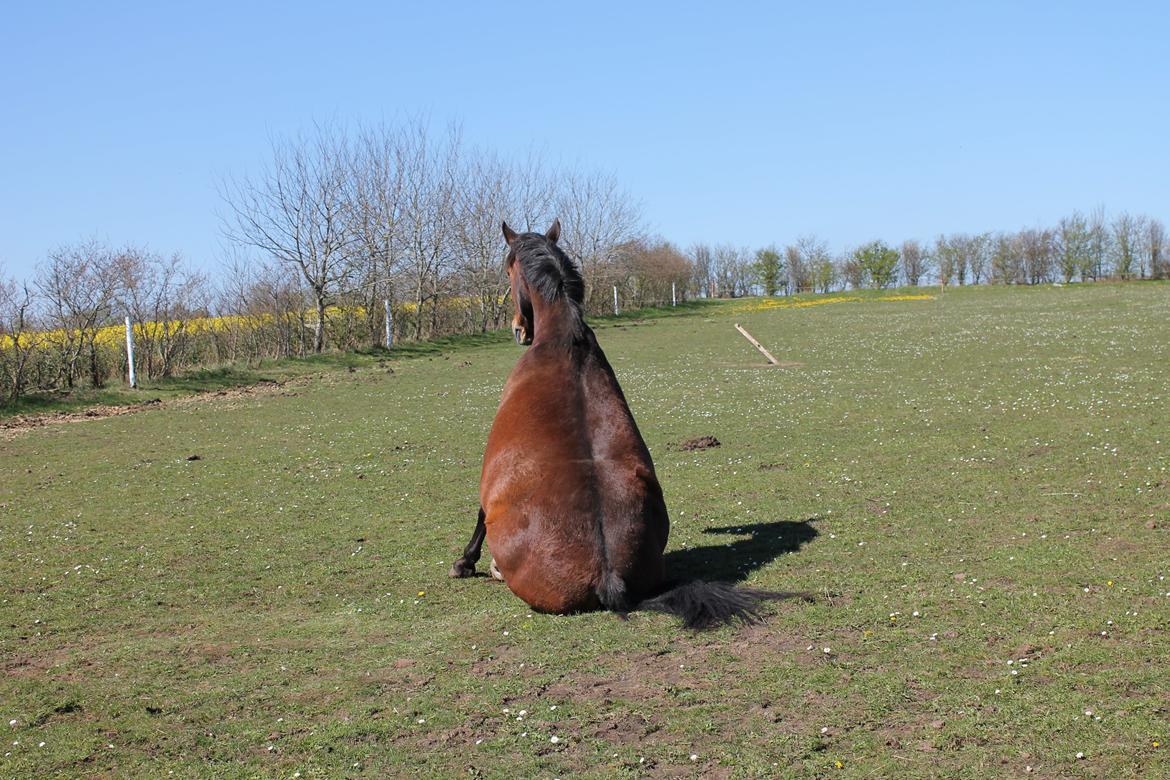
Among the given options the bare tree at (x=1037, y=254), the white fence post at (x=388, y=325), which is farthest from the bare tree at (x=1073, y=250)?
the white fence post at (x=388, y=325)

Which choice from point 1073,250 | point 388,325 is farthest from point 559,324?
point 1073,250

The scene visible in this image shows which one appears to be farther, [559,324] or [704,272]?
[704,272]

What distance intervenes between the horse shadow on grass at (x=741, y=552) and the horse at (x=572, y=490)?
2.65ft

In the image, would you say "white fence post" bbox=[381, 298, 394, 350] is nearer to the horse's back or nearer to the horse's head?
the horse's head

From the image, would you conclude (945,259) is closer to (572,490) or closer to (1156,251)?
(1156,251)

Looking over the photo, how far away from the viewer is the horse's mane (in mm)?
7559

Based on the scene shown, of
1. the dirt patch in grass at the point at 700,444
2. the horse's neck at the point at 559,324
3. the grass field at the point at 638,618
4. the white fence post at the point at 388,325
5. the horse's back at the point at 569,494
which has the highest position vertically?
the white fence post at the point at 388,325

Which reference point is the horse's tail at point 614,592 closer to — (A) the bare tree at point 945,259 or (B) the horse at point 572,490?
(B) the horse at point 572,490

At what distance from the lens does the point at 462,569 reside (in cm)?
800

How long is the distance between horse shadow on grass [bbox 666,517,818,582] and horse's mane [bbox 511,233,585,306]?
2.30 meters

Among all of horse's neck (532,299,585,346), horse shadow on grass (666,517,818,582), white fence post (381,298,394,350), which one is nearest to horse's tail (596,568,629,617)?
horse shadow on grass (666,517,818,582)

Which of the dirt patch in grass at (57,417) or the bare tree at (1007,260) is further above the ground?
the bare tree at (1007,260)

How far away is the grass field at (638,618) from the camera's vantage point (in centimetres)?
471

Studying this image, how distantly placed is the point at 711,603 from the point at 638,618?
503 mm
